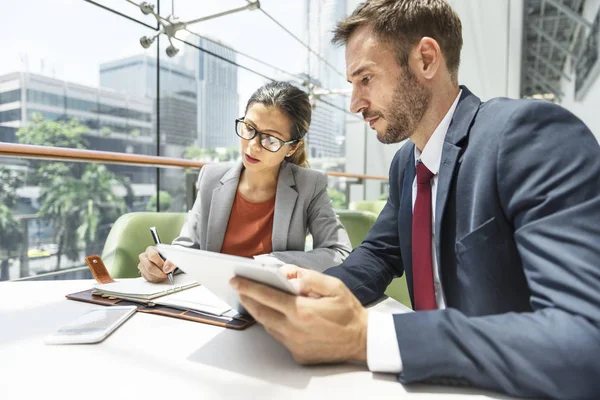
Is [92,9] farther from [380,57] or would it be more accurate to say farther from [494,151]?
[494,151]

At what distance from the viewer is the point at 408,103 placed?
3.46ft

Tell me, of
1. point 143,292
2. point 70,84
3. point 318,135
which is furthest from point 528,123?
point 318,135

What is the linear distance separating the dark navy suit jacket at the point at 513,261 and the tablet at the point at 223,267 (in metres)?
Result: 0.21

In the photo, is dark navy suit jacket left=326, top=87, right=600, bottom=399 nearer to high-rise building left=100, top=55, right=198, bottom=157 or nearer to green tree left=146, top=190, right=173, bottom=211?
green tree left=146, top=190, right=173, bottom=211

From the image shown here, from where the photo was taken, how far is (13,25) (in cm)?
311

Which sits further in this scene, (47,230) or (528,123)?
(47,230)

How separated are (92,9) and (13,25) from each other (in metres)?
0.63

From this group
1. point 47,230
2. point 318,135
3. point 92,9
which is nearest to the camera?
point 47,230

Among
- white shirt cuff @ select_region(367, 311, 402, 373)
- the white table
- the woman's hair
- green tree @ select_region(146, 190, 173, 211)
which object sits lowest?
the white table

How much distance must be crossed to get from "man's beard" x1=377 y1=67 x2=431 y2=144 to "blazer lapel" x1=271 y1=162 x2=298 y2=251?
0.61 meters

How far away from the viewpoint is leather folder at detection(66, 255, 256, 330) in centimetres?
77

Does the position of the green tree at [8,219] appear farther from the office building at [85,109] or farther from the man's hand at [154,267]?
the man's hand at [154,267]

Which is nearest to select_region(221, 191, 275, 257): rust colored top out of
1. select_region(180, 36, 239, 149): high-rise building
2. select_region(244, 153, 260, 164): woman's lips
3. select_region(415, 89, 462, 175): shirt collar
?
select_region(244, 153, 260, 164): woman's lips

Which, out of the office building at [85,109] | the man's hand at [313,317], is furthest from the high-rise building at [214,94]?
the man's hand at [313,317]
